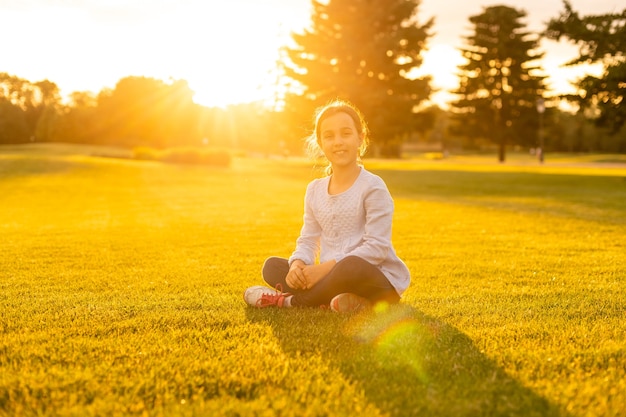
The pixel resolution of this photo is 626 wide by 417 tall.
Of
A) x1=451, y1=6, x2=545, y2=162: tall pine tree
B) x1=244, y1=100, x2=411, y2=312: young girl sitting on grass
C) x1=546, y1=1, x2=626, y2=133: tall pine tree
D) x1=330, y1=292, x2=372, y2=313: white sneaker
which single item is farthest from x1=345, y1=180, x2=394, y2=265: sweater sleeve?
x1=451, y1=6, x2=545, y2=162: tall pine tree

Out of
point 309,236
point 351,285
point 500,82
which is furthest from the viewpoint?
point 500,82

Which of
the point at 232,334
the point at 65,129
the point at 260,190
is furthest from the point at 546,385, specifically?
the point at 65,129

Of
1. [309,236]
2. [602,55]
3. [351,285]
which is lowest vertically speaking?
[351,285]

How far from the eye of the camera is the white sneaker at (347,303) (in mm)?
4121

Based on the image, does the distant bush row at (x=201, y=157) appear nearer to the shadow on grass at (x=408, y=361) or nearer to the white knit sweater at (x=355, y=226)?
the white knit sweater at (x=355, y=226)

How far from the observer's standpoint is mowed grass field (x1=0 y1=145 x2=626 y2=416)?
2572 millimetres

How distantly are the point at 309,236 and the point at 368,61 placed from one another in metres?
40.2

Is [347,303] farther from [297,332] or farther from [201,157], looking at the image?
[201,157]

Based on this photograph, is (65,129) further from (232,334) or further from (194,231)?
(232,334)

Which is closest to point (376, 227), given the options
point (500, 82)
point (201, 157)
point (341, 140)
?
point (341, 140)

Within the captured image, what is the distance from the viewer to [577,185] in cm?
2111

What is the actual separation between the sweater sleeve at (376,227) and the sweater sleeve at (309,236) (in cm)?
43

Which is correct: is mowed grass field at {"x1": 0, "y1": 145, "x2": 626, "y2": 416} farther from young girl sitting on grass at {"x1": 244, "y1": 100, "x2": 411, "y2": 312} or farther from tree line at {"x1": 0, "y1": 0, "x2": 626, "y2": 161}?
tree line at {"x1": 0, "y1": 0, "x2": 626, "y2": 161}

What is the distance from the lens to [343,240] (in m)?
4.49
